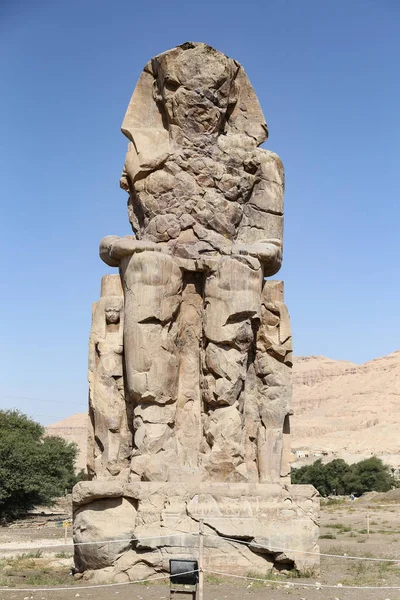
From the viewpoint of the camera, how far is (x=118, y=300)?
900 cm

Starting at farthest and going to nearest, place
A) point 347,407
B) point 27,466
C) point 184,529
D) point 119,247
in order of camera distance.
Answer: point 347,407 < point 27,466 < point 119,247 < point 184,529

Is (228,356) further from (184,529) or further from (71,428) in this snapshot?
(71,428)

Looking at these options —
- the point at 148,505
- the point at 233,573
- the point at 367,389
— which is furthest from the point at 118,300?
the point at 367,389

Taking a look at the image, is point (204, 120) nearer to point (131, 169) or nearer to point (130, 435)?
point (131, 169)

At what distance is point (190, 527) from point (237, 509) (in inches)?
21.5

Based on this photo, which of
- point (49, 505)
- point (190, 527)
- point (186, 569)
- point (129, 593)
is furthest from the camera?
point (49, 505)

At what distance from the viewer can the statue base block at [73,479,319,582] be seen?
7719 millimetres

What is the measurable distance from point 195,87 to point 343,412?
94930mm

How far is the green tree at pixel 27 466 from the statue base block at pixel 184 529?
1424cm

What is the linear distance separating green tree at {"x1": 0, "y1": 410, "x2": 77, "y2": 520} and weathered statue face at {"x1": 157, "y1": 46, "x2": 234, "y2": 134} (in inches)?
582

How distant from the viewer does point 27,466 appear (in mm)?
22281

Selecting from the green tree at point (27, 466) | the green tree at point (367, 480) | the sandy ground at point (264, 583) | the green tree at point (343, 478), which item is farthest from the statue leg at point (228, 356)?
the green tree at point (367, 480)

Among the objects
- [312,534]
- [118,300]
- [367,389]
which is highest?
[367,389]

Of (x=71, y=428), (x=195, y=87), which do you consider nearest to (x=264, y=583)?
(x=195, y=87)
